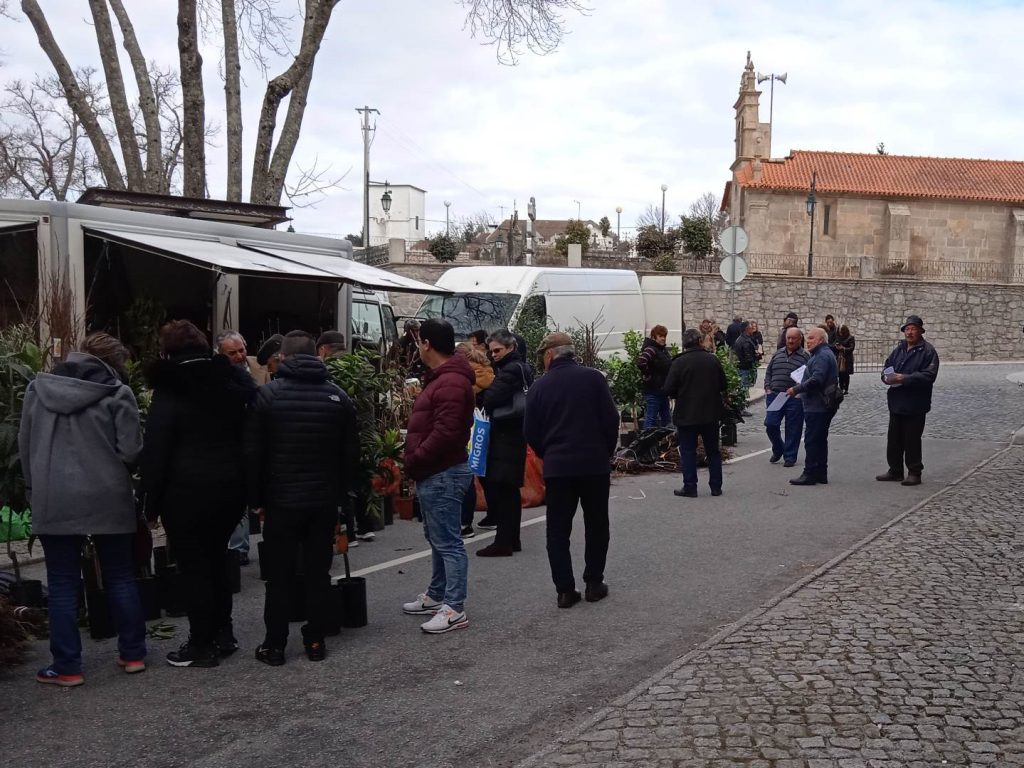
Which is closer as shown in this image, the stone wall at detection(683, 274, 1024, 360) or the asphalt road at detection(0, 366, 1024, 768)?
the asphalt road at detection(0, 366, 1024, 768)

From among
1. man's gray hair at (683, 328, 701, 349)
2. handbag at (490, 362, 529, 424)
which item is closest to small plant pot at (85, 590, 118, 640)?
handbag at (490, 362, 529, 424)

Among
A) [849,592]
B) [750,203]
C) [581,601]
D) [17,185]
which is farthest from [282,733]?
[17,185]

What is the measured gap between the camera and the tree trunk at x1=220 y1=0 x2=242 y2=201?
16859mm

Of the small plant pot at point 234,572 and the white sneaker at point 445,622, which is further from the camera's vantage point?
the small plant pot at point 234,572

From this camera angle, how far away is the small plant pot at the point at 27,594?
21.0 feet

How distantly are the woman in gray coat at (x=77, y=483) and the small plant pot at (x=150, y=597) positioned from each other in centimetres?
87

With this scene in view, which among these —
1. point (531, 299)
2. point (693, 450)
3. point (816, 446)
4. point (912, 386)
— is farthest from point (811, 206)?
point (693, 450)

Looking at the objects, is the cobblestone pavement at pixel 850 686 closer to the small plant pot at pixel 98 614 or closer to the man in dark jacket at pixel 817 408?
the small plant pot at pixel 98 614

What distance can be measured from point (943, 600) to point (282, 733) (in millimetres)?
4205

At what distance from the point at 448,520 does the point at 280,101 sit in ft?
38.9

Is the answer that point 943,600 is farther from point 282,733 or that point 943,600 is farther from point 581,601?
point 282,733

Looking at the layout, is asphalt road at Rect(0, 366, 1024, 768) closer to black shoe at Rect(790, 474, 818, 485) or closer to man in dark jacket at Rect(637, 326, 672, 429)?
black shoe at Rect(790, 474, 818, 485)

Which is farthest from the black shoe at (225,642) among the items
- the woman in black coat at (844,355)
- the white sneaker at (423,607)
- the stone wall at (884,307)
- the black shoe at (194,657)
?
the stone wall at (884,307)

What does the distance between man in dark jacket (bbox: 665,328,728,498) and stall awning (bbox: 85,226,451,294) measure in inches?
155
